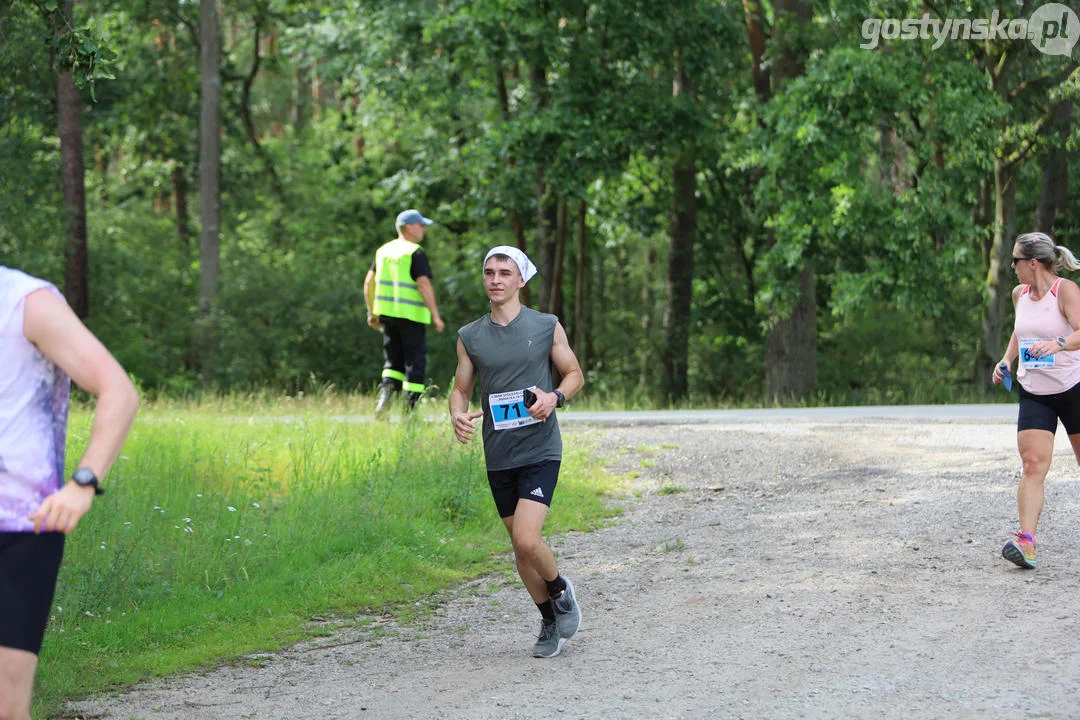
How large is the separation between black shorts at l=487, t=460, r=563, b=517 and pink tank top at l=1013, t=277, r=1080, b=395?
307 cm

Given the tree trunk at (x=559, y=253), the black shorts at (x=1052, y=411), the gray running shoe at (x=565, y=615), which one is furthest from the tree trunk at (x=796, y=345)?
the gray running shoe at (x=565, y=615)

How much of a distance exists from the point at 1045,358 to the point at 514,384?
3.29m

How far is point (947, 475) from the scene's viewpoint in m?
10.9

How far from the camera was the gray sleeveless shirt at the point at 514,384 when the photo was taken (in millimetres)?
6258

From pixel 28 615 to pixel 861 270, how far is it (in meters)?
19.7

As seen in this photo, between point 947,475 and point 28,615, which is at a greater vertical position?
point 28,615

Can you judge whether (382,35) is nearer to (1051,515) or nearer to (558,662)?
(1051,515)

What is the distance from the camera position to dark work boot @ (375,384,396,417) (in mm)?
13258

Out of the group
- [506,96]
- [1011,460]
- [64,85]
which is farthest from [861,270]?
[64,85]

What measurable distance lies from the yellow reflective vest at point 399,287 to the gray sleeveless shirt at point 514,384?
6.53 metres

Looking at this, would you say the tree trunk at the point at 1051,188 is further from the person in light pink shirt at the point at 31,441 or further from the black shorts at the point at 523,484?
the person in light pink shirt at the point at 31,441

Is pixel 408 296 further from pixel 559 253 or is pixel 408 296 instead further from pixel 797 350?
pixel 559 253

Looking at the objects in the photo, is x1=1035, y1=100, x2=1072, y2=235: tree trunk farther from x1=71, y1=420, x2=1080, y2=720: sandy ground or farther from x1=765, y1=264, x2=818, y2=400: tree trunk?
x1=71, y1=420, x2=1080, y2=720: sandy ground

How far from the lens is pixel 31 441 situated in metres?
3.53
